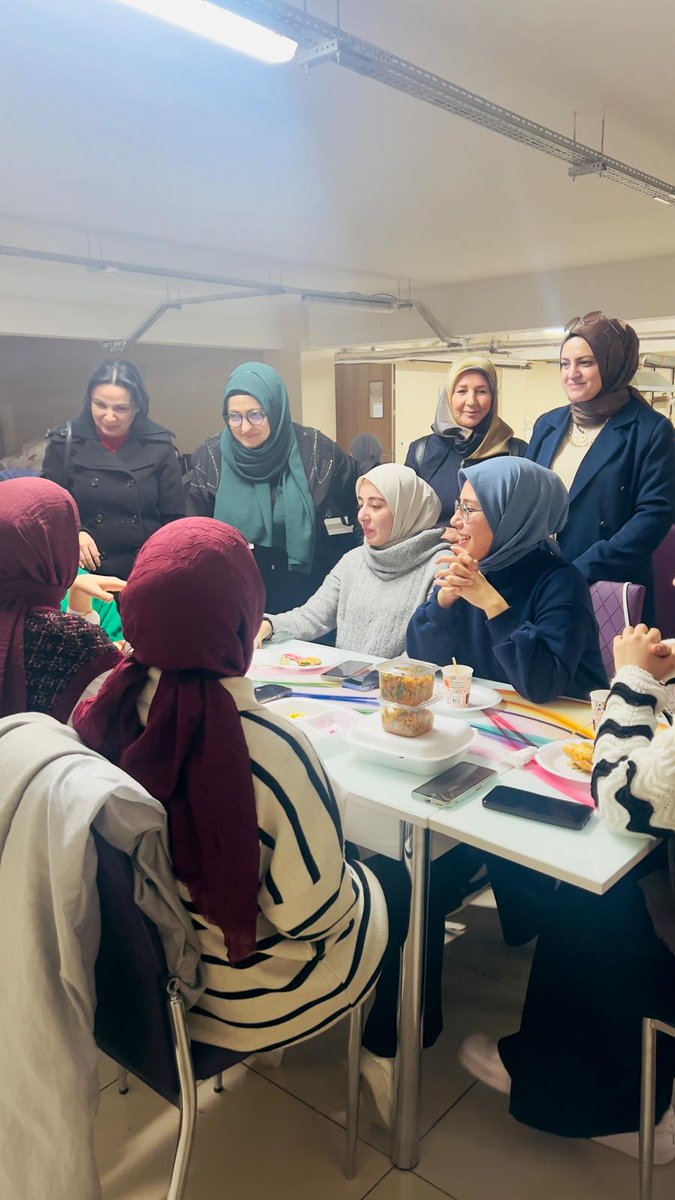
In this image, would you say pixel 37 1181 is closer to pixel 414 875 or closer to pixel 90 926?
pixel 90 926

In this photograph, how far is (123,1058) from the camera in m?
1.15

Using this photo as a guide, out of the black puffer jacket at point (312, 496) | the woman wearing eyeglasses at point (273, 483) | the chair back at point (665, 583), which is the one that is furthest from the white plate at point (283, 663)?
the chair back at point (665, 583)

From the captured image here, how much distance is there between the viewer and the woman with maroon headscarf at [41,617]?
58.6 inches

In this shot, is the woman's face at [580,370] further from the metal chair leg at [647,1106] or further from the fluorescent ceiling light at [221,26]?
the metal chair leg at [647,1106]

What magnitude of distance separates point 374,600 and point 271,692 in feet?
2.04

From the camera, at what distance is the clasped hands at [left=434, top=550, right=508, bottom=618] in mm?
1929

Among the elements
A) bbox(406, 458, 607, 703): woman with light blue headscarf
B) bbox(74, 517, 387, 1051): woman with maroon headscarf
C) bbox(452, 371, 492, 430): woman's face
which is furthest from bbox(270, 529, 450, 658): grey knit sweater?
bbox(74, 517, 387, 1051): woman with maroon headscarf

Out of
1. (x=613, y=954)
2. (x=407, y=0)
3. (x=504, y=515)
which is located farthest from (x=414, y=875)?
(x=407, y=0)

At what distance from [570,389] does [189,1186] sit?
2.50m

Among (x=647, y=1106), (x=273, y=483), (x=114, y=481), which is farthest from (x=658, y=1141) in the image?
(x=114, y=481)

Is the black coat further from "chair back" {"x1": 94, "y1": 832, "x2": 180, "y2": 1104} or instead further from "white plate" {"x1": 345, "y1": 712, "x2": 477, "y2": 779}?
"chair back" {"x1": 94, "y1": 832, "x2": 180, "y2": 1104}

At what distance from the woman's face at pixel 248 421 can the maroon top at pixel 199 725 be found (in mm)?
1848

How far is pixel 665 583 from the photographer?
316 centimetres

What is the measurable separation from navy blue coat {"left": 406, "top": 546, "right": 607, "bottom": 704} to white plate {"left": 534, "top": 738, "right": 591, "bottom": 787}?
265 mm
